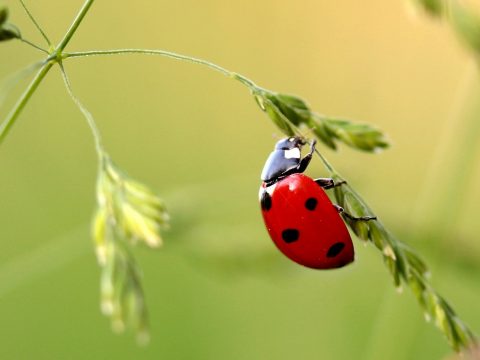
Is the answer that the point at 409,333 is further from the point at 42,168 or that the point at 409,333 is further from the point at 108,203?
the point at 42,168

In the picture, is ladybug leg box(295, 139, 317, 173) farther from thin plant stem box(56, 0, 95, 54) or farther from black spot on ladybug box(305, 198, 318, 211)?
thin plant stem box(56, 0, 95, 54)

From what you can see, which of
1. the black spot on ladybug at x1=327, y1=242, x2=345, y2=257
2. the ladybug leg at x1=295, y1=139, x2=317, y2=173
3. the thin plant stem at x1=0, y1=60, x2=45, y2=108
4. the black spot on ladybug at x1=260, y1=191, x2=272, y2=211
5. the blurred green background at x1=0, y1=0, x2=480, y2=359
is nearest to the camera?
the thin plant stem at x1=0, y1=60, x2=45, y2=108

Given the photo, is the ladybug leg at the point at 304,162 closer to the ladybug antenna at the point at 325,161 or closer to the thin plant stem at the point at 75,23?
the ladybug antenna at the point at 325,161

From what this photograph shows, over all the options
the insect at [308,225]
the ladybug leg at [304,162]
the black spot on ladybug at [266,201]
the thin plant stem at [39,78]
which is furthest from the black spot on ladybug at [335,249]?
the thin plant stem at [39,78]

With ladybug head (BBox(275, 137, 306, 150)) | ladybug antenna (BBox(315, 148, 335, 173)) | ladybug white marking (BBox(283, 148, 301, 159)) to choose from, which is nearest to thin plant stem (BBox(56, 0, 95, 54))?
ladybug antenna (BBox(315, 148, 335, 173))

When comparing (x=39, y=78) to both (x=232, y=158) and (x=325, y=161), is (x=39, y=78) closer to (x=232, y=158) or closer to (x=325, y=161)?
(x=325, y=161)
